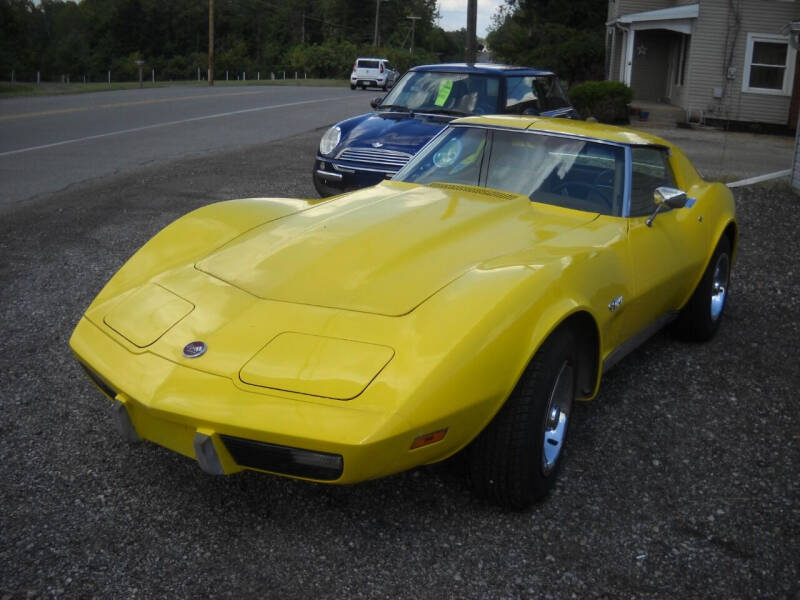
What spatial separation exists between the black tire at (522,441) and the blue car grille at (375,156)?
4907 mm

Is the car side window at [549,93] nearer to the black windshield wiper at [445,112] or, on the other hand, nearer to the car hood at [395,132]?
the black windshield wiper at [445,112]

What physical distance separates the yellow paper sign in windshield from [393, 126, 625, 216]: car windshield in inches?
175

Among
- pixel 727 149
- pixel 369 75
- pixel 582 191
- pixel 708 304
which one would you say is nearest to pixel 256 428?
pixel 582 191

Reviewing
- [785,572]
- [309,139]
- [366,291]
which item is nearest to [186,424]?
[366,291]

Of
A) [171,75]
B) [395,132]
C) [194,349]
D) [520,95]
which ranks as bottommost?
[194,349]

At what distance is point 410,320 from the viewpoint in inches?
115

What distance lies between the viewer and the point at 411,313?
2.96 m

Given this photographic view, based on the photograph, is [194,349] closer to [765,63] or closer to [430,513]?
[430,513]

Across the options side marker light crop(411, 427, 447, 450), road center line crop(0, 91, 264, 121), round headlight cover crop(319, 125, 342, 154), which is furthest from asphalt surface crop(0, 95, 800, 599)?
road center line crop(0, 91, 264, 121)

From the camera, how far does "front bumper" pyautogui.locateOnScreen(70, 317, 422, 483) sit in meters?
2.57

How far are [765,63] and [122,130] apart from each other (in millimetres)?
14923

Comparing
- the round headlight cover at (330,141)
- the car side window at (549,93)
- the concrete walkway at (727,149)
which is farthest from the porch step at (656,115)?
the round headlight cover at (330,141)

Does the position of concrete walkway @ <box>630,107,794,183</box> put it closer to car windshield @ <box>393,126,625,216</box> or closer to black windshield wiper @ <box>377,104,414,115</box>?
black windshield wiper @ <box>377,104,414,115</box>

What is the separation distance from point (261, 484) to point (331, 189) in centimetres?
513
